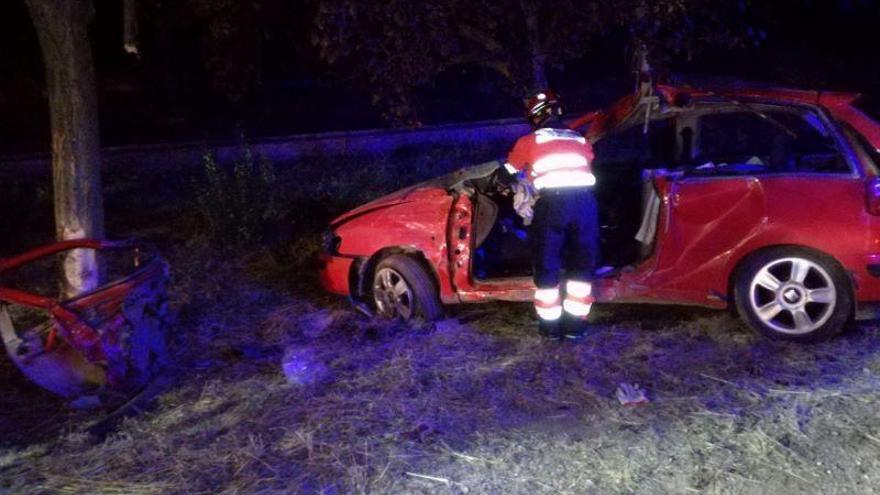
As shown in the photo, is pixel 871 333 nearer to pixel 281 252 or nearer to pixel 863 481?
pixel 863 481

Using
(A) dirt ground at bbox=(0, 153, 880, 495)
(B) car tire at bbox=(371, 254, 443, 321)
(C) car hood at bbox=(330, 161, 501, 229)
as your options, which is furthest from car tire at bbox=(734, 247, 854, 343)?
(B) car tire at bbox=(371, 254, 443, 321)

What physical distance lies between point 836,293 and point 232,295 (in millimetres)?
4569

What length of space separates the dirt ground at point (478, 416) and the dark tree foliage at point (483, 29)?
8.29 ft

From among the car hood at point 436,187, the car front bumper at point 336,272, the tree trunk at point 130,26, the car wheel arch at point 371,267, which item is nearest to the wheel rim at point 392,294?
the car wheel arch at point 371,267

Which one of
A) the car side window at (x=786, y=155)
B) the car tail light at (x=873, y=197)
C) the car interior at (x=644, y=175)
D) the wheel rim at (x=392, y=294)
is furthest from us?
the wheel rim at (x=392, y=294)

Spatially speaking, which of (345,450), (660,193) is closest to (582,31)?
(660,193)

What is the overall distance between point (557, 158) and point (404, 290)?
150 cm

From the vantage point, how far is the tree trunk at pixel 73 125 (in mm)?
5812

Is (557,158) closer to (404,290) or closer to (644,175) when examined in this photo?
(644,175)

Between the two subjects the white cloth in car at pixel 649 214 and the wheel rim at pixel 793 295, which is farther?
the white cloth in car at pixel 649 214

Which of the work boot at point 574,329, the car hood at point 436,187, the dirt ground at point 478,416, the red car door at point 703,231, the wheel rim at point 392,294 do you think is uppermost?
the car hood at point 436,187

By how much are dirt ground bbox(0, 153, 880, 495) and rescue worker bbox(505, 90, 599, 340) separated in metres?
0.26

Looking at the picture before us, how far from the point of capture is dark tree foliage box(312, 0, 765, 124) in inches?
275

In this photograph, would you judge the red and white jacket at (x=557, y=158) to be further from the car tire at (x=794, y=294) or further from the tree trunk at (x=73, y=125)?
the tree trunk at (x=73, y=125)
